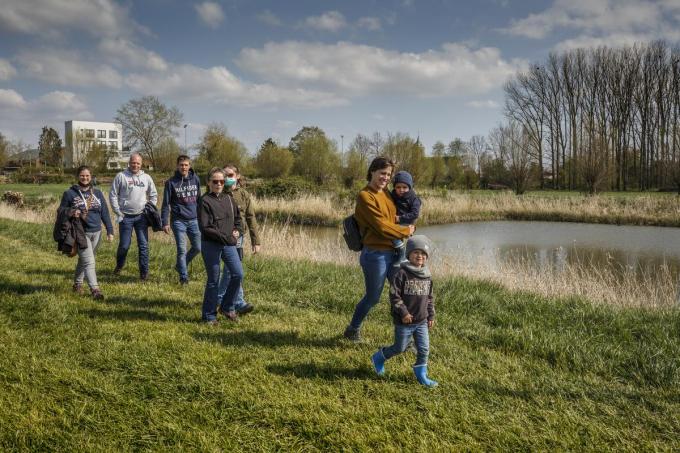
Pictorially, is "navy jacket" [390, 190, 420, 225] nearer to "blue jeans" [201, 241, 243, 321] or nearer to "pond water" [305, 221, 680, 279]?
"blue jeans" [201, 241, 243, 321]

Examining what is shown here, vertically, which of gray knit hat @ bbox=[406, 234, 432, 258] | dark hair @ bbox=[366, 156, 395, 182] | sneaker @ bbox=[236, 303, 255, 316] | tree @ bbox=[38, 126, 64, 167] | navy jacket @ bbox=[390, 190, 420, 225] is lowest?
sneaker @ bbox=[236, 303, 255, 316]

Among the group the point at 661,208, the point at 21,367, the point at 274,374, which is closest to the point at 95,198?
Answer: the point at 21,367

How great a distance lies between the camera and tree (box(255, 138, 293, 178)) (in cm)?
4369

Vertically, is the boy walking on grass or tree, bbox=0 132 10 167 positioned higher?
tree, bbox=0 132 10 167

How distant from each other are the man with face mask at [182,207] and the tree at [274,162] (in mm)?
36080

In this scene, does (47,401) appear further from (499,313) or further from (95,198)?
(499,313)

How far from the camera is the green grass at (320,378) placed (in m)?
3.14

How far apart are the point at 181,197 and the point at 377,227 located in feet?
13.0

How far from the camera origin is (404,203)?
4.59m

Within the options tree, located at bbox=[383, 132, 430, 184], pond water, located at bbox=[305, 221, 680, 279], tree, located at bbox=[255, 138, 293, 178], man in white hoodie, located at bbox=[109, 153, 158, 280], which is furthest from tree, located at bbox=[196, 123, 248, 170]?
man in white hoodie, located at bbox=[109, 153, 158, 280]

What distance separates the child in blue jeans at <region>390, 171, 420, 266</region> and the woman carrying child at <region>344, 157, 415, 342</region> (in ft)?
0.24

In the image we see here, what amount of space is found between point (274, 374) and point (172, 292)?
10.5 feet

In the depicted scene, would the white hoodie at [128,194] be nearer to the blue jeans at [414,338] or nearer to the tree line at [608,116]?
the blue jeans at [414,338]

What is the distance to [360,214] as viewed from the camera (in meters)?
4.41
